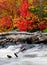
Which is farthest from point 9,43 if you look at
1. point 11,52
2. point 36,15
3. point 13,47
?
point 36,15

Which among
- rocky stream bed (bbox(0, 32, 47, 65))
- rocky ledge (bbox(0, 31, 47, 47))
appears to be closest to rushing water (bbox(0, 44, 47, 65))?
rocky stream bed (bbox(0, 32, 47, 65))

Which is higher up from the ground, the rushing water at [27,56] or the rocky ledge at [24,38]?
the rocky ledge at [24,38]

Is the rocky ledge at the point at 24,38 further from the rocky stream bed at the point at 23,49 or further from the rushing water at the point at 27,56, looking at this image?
the rushing water at the point at 27,56

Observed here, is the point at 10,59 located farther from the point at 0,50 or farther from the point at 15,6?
the point at 15,6

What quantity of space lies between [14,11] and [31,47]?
6.63 meters

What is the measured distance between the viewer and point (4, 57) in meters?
12.5

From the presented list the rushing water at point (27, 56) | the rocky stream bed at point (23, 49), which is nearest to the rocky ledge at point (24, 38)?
the rocky stream bed at point (23, 49)

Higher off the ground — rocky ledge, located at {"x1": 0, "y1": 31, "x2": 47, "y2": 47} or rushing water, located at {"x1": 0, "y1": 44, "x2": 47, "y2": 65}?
rocky ledge, located at {"x1": 0, "y1": 31, "x2": 47, "y2": 47}

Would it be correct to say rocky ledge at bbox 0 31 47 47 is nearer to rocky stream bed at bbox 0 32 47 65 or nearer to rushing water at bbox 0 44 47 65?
rocky stream bed at bbox 0 32 47 65

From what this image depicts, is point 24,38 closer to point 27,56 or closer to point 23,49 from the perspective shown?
point 23,49

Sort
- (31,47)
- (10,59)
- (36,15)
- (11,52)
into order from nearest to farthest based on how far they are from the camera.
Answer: (10,59) → (11,52) → (31,47) → (36,15)

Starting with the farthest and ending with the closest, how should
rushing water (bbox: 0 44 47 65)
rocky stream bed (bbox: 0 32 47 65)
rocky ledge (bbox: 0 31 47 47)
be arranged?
rocky ledge (bbox: 0 31 47 47), rocky stream bed (bbox: 0 32 47 65), rushing water (bbox: 0 44 47 65)

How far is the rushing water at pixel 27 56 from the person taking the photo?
11.4 meters

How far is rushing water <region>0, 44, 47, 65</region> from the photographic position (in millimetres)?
11375
